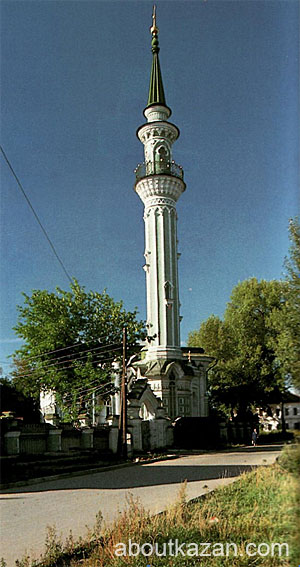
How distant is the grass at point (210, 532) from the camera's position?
5.14 meters

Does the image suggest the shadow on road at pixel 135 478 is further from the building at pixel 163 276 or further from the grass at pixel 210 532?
the building at pixel 163 276

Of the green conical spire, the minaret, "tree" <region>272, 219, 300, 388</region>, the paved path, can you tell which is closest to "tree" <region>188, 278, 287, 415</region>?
the minaret

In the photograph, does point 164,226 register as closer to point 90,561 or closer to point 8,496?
point 8,496

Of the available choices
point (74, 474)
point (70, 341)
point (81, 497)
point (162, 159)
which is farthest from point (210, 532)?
point (162, 159)

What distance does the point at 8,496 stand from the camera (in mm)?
13438

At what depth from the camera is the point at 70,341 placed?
34750 millimetres

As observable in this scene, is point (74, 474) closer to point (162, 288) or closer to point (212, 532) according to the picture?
point (212, 532)

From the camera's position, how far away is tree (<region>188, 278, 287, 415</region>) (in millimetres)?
45219

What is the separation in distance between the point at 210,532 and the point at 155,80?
128 ft

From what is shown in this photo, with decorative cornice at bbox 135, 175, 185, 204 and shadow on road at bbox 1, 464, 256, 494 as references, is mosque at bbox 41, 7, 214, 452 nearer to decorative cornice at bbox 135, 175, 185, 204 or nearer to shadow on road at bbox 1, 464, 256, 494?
decorative cornice at bbox 135, 175, 185, 204

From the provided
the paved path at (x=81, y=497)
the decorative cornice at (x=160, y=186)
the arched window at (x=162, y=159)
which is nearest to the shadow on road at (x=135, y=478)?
the paved path at (x=81, y=497)

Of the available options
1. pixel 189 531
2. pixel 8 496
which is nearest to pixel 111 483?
pixel 8 496

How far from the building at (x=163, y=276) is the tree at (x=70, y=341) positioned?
6.02 feet

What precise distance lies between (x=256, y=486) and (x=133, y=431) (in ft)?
58.7
